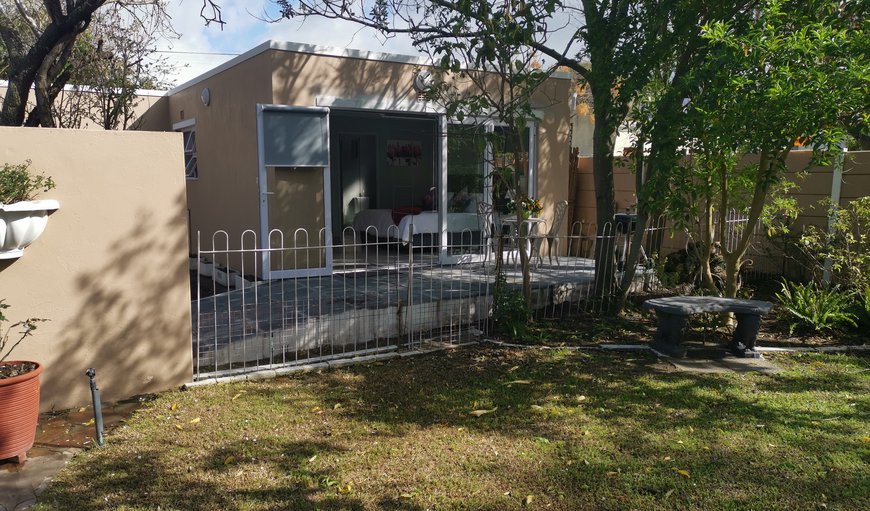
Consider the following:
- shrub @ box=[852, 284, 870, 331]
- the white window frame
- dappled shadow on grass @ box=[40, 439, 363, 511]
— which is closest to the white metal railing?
dappled shadow on grass @ box=[40, 439, 363, 511]

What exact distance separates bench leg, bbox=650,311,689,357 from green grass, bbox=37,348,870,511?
0.47m

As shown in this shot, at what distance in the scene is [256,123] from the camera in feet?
25.8

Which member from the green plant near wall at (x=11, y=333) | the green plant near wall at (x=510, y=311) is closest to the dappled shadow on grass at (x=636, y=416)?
the green plant near wall at (x=510, y=311)

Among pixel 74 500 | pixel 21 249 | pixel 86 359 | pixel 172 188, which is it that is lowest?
pixel 74 500

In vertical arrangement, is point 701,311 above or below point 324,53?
below

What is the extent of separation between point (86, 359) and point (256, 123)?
4.10 m

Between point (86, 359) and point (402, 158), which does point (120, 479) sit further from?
point (402, 158)

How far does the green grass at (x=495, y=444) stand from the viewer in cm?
332

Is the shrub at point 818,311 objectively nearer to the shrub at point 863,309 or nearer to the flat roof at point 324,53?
the shrub at point 863,309

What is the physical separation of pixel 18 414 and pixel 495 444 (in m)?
2.86

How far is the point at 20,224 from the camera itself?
4.00m

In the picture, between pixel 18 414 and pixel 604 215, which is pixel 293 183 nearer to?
pixel 604 215

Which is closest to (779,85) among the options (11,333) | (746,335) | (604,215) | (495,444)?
(746,335)

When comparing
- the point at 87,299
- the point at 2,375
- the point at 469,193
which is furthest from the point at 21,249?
the point at 469,193
